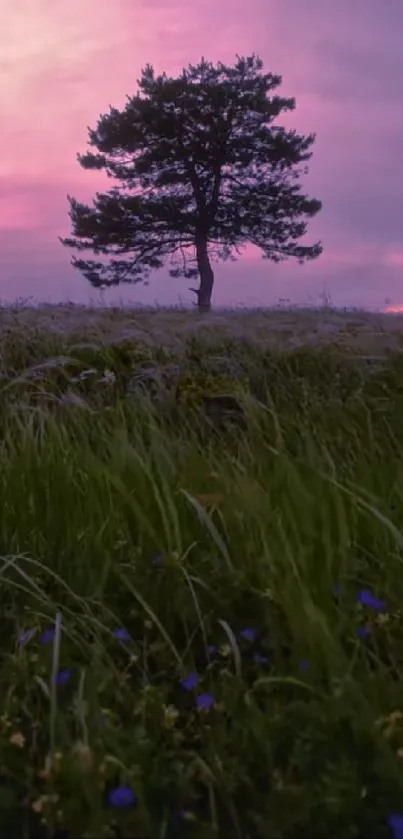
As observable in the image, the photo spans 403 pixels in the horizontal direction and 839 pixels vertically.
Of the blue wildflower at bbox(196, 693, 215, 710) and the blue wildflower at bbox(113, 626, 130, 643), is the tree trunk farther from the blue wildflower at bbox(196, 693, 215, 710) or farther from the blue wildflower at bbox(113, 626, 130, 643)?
the blue wildflower at bbox(196, 693, 215, 710)

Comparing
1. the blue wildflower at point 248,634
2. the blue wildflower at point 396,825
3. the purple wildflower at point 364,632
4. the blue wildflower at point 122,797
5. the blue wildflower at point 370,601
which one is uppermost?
the blue wildflower at point 370,601

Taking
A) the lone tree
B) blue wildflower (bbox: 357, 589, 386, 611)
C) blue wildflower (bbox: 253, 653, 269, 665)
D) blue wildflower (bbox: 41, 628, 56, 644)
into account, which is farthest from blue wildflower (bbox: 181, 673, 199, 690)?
the lone tree

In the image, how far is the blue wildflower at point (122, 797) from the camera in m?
1.50

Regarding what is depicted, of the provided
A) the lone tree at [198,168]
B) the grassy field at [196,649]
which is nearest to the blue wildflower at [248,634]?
the grassy field at [196,649]

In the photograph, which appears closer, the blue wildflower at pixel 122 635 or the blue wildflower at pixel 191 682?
the blue wildflower at pixel 191 682

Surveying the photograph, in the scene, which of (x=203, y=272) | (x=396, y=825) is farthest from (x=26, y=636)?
(x=203, y=272)

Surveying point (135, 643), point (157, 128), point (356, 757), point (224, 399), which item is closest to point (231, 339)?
point (224, 399)

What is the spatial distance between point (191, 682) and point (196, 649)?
0.30m

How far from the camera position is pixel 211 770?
1.67 metres

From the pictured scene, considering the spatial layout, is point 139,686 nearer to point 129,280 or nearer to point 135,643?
point 135,643

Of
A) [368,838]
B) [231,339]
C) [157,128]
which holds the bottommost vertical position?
[368,838]

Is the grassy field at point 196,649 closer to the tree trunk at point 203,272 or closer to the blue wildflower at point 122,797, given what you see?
the blue wildflower at point 122,797

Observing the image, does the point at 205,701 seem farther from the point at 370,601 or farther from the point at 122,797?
the point at 370,601

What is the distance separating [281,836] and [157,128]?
23575 millimetres
